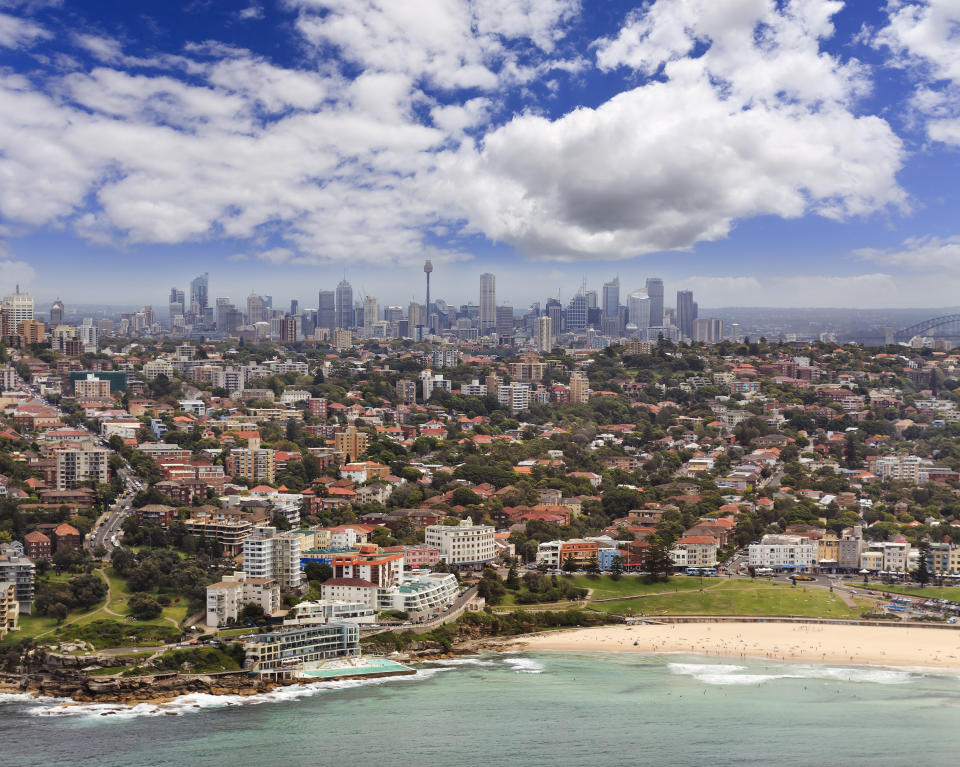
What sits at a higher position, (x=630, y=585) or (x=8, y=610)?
(x=8, y=610)

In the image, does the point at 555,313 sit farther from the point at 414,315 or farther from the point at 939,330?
the point at 939,330

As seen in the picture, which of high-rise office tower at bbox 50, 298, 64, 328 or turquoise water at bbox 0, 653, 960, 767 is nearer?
turquoise water at bbox 0, 653, 960, 767

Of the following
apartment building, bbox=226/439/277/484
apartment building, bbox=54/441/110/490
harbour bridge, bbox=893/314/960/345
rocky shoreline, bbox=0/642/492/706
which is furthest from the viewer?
harbour bridge, bbox=893/314/960/345

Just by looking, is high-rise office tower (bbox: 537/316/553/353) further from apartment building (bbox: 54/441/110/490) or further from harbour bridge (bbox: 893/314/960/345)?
apartment building (bbox: 54/441/110/490)

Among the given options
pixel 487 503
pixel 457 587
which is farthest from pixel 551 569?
pixel 487 503

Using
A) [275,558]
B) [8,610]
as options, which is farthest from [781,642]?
[8,610]

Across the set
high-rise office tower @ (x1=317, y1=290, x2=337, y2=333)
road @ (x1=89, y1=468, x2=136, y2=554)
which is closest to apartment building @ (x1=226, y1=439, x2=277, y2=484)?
road @ (x1=89, y1=468, x2=136, y2=554)

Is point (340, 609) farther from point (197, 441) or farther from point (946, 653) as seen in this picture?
point (197, 441)
